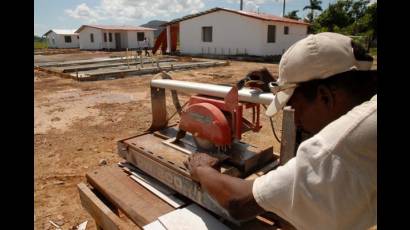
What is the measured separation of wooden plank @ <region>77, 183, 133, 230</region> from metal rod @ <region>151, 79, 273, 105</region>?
1063 millimetres

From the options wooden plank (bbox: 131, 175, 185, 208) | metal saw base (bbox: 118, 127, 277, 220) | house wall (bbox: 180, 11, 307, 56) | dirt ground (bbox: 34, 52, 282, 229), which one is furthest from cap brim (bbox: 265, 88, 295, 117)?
house wall (bbox: 180, 11, 307, 56)

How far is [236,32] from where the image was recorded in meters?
21.6

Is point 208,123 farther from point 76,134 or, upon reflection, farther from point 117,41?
point 117,41

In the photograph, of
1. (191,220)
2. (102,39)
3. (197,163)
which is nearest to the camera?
(197,163)

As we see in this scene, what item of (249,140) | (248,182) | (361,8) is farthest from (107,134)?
(361,8)

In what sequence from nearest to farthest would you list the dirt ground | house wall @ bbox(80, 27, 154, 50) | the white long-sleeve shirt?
1. the white long-sleeve shirt
2. the dirt ground
3. house wall @ bbox(80, 27, 154, 50)

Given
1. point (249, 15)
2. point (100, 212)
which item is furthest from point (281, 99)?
point (249, 15)

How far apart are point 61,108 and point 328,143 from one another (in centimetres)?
763

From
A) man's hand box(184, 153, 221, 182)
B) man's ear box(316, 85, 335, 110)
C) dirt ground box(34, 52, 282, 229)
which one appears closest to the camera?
man's ear box(316, 85, 335, 110)

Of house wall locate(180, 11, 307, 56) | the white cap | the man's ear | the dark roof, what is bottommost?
the man's ear

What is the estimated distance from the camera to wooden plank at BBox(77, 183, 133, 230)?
2215mm

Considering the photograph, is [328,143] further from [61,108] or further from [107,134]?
[61,108]

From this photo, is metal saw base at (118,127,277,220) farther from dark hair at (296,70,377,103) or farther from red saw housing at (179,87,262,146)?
dark hair at (296,70,377,103)

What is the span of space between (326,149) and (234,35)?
21595mm
